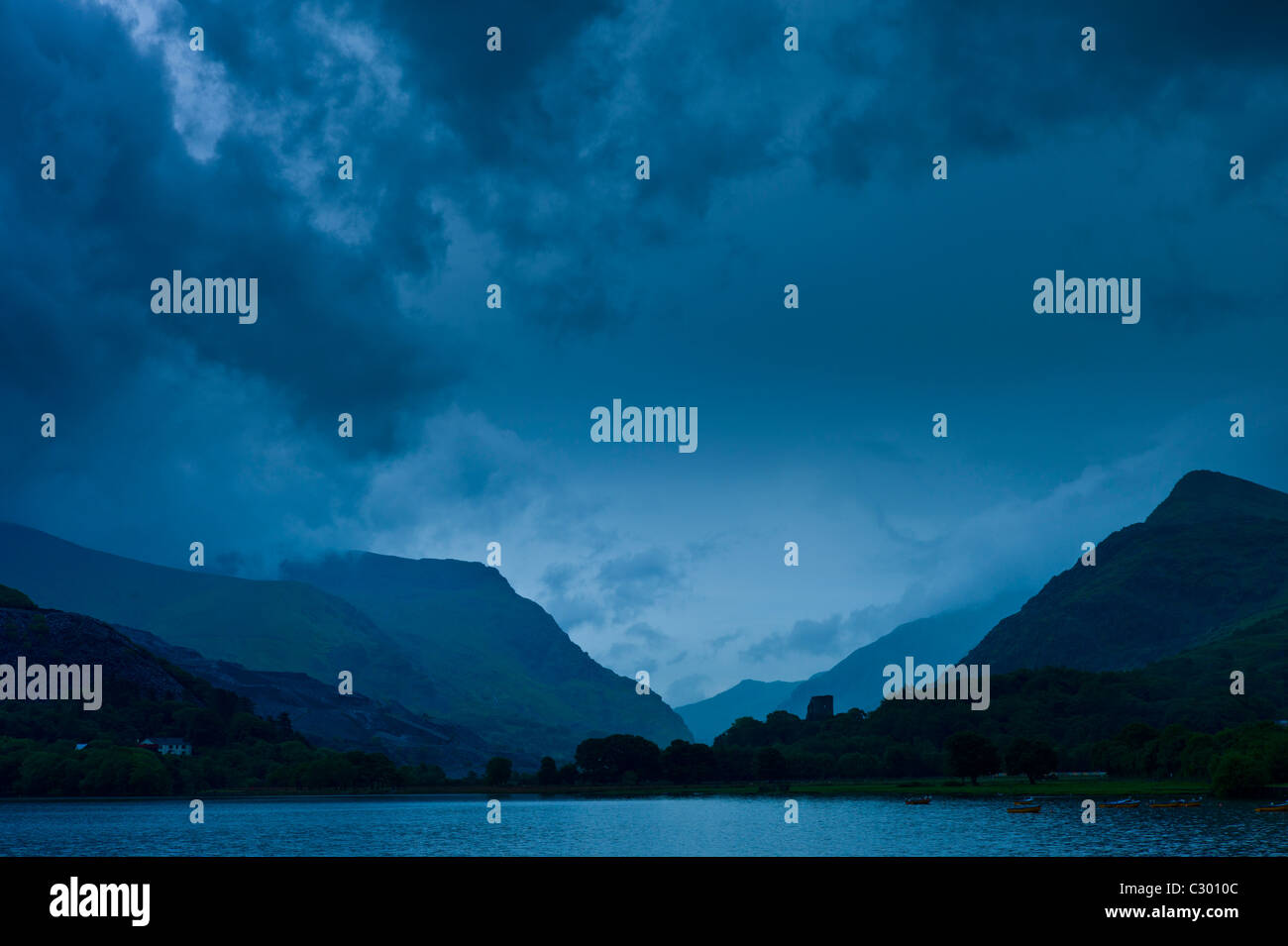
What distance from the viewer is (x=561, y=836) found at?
161750 mm

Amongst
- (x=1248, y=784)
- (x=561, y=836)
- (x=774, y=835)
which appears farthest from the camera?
(x=1248, y=784)

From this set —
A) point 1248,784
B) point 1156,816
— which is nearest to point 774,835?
point 1156,816
